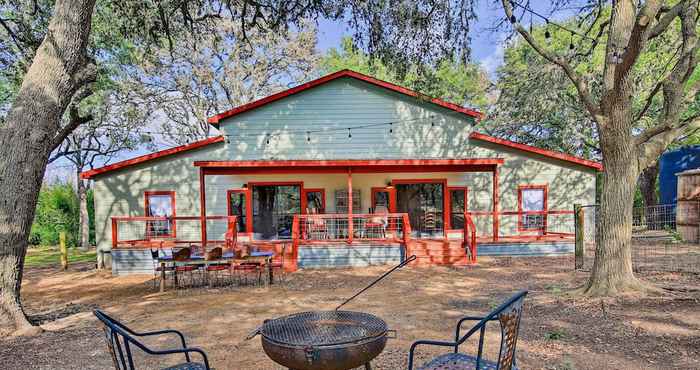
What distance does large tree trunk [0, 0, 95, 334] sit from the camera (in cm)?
526

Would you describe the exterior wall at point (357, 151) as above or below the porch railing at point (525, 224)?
above

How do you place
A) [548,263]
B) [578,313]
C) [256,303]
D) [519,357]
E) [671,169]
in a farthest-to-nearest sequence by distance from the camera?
1. [671,169]
2. [548,263]
3. [256,303]
4. [578,313]
5. [519,357]

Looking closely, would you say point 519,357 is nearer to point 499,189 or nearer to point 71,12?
point 71,12

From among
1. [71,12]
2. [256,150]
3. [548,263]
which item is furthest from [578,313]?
[256,150]

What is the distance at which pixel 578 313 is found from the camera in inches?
215

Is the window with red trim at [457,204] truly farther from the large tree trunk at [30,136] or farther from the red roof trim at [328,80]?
the large tree trunk at [30,136]

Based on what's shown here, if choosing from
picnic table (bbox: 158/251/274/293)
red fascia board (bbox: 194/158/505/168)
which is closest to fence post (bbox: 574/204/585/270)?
red fascia board (bbox: 194/158/505/168)

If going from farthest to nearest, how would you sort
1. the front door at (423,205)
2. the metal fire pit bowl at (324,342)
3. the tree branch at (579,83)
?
the front door at (423,205) < the tree branch at (579,83) < the metal fire pit bowl at (324,342)

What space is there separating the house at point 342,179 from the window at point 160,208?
0.03 m

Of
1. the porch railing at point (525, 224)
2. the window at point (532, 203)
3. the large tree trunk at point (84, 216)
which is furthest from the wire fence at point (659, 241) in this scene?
the large tree trunk at point (84, 216)

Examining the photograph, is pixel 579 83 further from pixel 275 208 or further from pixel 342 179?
pixel 275 208

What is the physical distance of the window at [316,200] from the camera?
1272 centimetres

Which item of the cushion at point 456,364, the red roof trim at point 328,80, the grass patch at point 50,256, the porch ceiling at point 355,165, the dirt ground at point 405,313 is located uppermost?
the red roof trim at point 328,80

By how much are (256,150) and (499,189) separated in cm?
802
